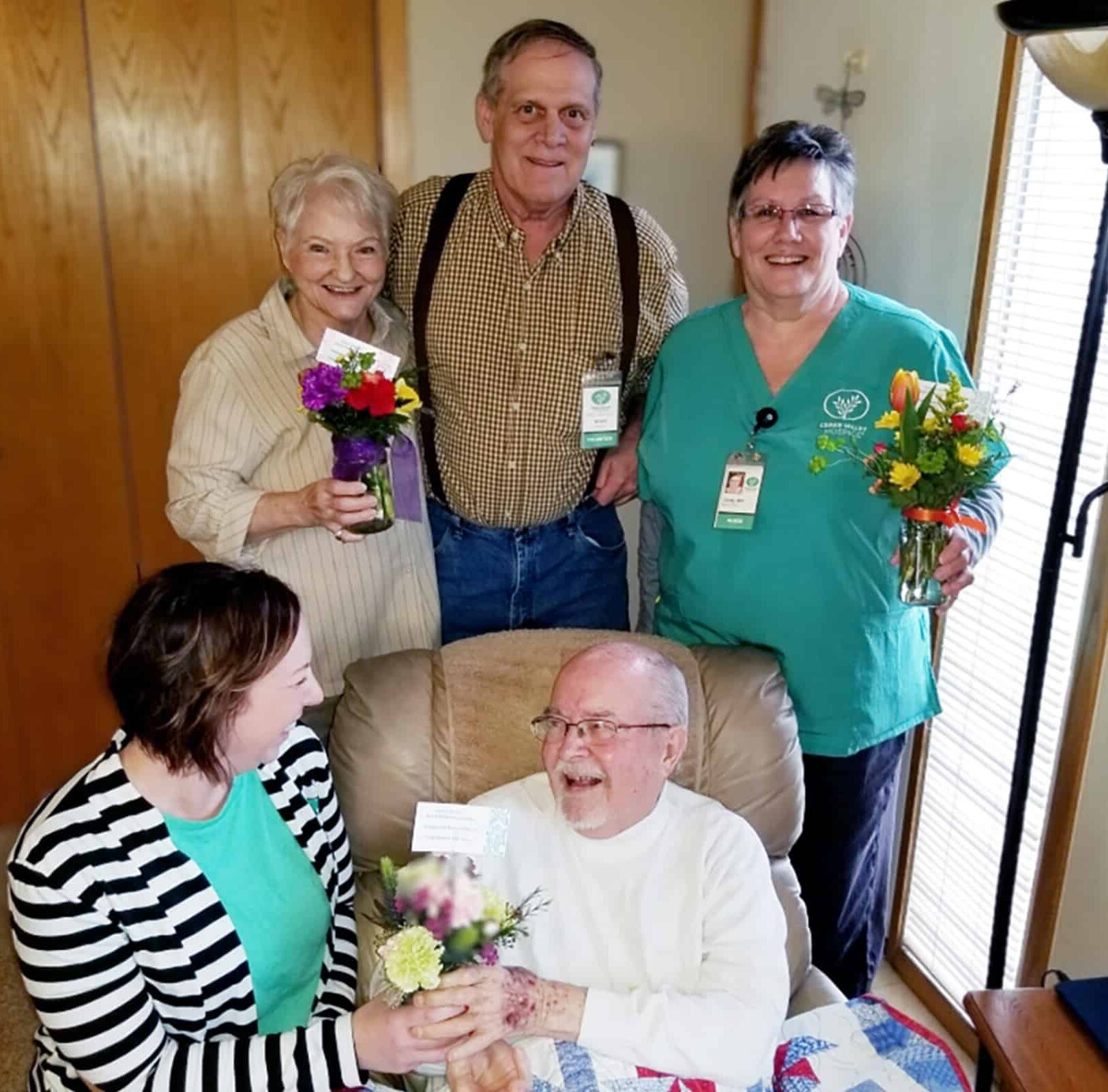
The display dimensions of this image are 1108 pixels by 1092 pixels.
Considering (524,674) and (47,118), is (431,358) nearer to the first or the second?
(524,674)

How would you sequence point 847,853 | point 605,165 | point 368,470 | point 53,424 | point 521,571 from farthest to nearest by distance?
1. point 605,165
2. point 53,424
3. point 521,571
4. point 847,853
5. point 368,470

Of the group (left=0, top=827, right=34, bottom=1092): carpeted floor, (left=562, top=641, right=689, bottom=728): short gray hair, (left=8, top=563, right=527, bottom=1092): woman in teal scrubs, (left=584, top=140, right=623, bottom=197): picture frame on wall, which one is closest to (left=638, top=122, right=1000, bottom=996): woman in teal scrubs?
(left=562, top=641, right=689, bottom=728): short gray hair

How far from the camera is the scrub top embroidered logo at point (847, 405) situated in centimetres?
178

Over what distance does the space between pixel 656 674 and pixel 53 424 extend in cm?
208

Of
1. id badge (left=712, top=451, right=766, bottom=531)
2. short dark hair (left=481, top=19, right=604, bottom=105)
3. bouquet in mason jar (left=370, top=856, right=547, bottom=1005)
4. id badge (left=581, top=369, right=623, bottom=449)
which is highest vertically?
short dark hair (left=481, top=19, right=604, bottom=105)

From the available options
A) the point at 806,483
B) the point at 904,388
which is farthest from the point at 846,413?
the point at 904,388

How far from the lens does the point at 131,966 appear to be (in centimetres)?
129

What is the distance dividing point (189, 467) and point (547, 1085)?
113cm

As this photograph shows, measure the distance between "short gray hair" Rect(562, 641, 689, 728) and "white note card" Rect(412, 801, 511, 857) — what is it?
28 centimetres

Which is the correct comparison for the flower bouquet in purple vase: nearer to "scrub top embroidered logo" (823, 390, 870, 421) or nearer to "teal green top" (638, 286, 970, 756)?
"teal green top" (638, 286, 970, 756)

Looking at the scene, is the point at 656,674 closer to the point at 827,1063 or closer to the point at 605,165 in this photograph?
the point at 827,1063

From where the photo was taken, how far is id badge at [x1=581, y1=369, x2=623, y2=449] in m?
2.05

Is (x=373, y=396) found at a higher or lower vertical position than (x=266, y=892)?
higher

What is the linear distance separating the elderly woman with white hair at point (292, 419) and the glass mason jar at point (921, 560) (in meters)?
0.85
